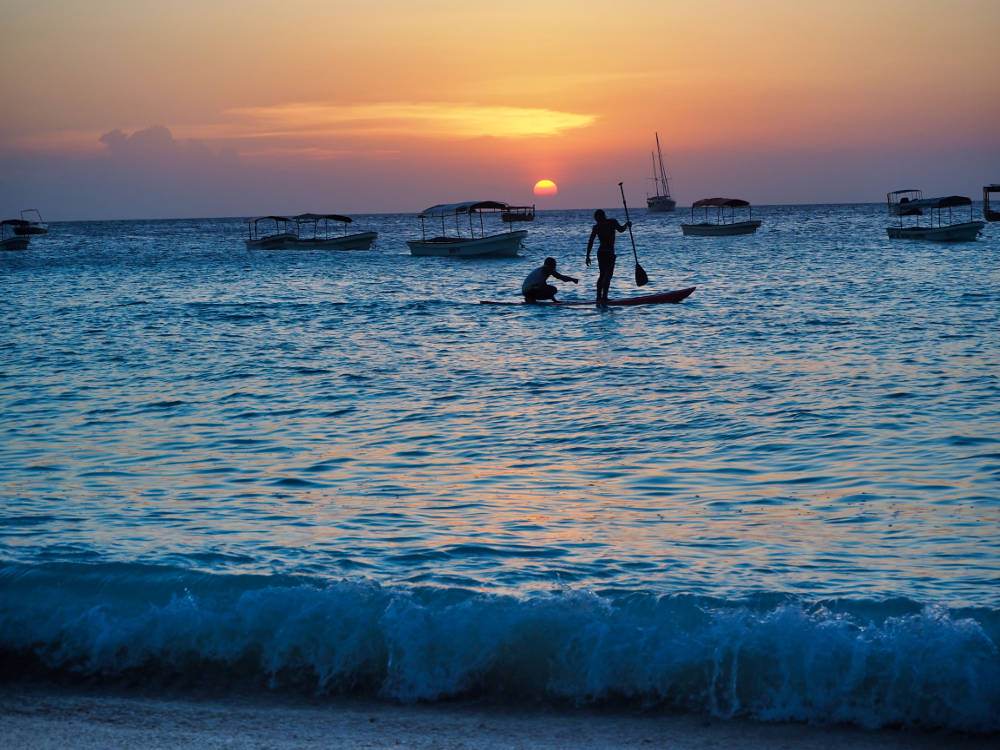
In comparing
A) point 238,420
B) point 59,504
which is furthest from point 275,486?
point 238,420

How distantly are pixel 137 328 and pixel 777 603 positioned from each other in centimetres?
2051

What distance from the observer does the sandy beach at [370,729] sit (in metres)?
4.12

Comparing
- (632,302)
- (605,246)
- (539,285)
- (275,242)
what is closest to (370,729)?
(605,246)

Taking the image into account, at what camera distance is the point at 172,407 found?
1235cm

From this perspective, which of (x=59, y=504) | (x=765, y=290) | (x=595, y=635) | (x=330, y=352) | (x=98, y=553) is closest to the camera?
(x=595, y=635)

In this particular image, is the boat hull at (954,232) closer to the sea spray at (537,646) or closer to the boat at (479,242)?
the boat at (479,242)

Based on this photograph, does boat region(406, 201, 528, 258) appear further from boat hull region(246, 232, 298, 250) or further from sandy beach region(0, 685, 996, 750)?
sandy beach region(0, 685, 996, 750)

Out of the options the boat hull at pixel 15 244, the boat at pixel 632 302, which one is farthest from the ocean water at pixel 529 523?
the boat hull at pixel 15 244

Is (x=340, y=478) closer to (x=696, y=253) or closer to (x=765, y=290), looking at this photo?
(x=765, y=290)

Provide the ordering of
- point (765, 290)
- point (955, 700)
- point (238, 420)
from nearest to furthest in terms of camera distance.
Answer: point (955, 700) < point (238, 420) < point (765, 290)

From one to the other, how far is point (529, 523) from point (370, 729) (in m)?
2.87

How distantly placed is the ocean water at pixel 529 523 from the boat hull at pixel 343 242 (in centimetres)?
5040

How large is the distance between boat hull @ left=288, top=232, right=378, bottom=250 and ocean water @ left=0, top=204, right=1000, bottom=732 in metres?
50.4

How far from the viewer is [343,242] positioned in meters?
Result: 68.2
